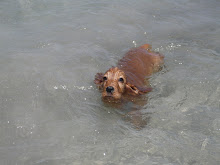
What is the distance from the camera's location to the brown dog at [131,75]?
225 inches

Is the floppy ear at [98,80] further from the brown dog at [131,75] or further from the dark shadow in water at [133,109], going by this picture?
the dark shadow in water at [133,109]

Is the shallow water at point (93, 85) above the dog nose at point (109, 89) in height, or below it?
below

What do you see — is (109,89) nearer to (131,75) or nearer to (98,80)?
(98,80)

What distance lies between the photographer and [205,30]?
29.9ft

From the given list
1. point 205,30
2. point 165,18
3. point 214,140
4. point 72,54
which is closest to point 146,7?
point 165,18

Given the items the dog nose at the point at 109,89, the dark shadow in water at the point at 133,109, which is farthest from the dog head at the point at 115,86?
the dark shadow in water at the point at 133,109

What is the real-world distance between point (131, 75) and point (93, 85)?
836 mm

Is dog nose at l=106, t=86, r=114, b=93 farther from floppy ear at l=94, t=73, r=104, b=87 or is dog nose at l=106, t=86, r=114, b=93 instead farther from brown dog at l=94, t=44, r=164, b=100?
floppy ear at l=94, t=73, r=104, b=87

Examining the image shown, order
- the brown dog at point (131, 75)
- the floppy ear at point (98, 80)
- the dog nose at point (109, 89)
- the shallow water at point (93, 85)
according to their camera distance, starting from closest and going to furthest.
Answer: the shallow water at point (93, 85), the dog nose at point (109, 89), the brown dog at point (131, 75), the floppy ear at point (98, 80)

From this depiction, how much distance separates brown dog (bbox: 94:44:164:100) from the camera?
5715 mm

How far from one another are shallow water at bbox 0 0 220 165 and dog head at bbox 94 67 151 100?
0.66 ft

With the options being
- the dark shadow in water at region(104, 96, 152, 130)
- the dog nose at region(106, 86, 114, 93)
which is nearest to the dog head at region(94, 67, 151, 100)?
the dog nose at region(106, 86, 114, 93)

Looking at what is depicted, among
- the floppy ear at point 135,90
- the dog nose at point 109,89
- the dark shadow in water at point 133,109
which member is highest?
the dog nose at point 109,89

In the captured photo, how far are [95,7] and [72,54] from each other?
3483mm
